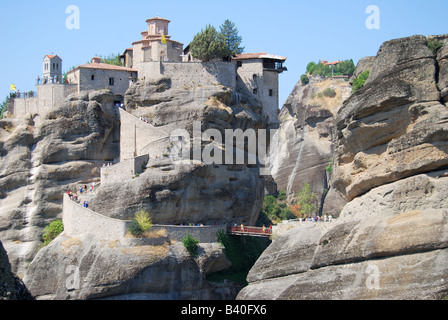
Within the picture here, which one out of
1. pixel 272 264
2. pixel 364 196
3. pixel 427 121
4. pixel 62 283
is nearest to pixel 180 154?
pixel 62 283

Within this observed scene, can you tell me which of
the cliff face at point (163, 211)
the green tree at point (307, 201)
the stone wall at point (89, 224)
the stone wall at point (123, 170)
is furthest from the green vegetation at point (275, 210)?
the stone wall at point (89, 224)

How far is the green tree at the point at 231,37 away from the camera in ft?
222

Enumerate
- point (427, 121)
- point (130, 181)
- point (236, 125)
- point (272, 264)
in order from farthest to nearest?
point (236, 125) → point (130, 181) → point (272, 264) → point (427, 121)

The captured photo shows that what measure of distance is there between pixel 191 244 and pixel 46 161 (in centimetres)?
1450

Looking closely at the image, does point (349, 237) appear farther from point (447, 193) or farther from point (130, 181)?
point (130, 181)

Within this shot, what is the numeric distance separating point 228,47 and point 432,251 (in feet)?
129

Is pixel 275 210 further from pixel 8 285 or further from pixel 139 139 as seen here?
pixel 8 285

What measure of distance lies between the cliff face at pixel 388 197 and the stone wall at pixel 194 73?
26.7 m

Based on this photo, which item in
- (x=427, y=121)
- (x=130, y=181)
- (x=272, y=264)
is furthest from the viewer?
(x=130, y=181)

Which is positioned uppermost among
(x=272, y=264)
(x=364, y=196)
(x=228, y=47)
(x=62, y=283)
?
(x=228, y=47)

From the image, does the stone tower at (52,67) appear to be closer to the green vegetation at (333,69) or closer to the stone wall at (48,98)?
the stone wall at (48,98)

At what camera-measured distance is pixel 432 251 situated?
30.4 meters

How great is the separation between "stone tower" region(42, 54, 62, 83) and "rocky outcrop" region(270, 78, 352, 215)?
110 ft

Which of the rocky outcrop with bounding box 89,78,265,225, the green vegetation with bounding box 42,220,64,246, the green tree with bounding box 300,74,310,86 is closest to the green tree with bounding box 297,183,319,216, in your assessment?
the green tree with bounding box 300,74,310,86
